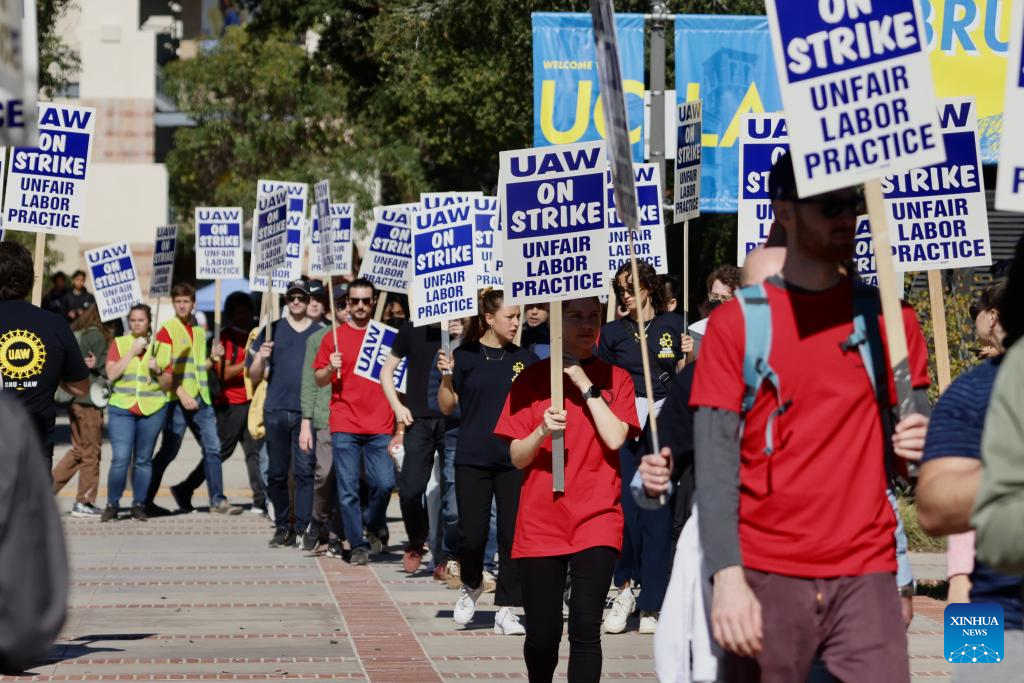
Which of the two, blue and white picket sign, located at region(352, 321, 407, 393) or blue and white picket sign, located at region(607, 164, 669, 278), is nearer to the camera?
blue and white picket sign, located at region(352, 321, 407, 393)

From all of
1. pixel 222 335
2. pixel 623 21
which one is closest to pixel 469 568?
pixel 222 335

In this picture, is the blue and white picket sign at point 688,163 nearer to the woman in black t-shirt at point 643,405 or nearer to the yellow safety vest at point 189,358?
the woman in black t-shirt at point 643,405

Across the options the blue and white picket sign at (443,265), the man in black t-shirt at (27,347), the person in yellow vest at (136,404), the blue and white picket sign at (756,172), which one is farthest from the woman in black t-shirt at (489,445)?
the person in yellow vest at (136,404)

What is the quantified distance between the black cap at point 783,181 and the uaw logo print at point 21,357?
492 cm

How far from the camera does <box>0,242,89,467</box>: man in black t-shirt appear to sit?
28.8ft

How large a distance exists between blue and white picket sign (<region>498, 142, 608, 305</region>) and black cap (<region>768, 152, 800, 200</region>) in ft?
10.6

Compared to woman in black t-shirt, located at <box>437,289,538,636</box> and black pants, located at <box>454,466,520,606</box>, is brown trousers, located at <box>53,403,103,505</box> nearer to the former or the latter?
black pants, located at <box>454,466,520,606</box>

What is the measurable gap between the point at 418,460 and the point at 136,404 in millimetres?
4949

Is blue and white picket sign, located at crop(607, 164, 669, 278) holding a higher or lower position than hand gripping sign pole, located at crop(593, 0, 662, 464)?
higher

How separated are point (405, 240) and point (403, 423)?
3492 mm

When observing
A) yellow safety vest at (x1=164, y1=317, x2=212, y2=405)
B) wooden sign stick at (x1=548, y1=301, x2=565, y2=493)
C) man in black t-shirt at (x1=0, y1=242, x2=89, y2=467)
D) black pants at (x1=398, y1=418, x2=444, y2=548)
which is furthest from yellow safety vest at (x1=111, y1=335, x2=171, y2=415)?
wooden sign stick at (x1=548, y1=301, x2=565, y2=493)

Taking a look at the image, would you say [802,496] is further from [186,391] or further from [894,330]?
[186,391]

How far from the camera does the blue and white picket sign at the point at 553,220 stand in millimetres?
8195

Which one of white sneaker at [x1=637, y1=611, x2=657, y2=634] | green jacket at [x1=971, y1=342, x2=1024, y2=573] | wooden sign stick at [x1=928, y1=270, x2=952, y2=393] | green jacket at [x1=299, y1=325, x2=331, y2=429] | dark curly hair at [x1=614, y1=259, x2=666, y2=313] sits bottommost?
white sneaker at [x1=637, y1=611, x2=657, y2=634]
